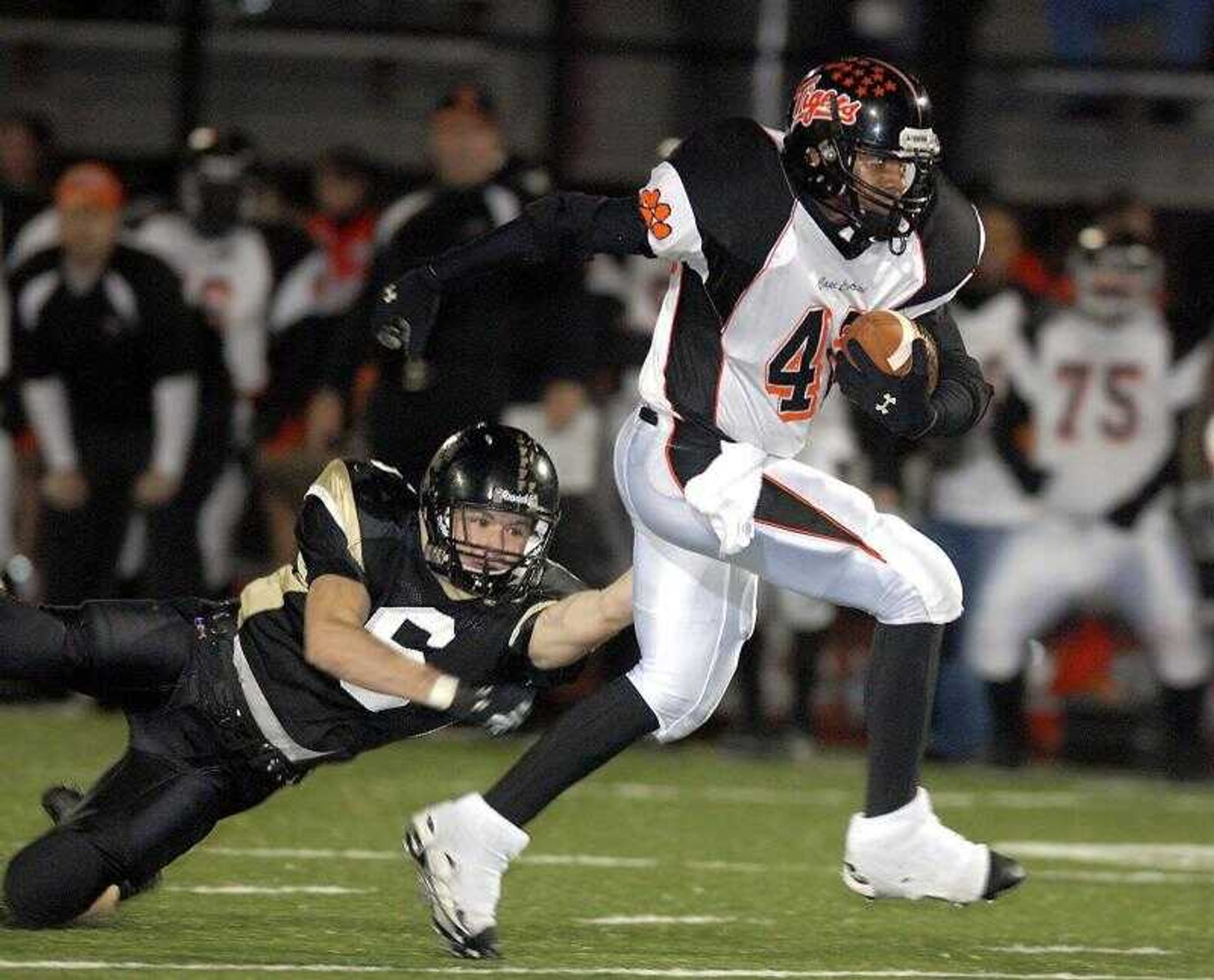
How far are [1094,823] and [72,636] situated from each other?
10.4 ft

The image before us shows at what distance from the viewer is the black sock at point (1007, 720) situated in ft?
26.9

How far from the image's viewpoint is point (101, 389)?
827 cm

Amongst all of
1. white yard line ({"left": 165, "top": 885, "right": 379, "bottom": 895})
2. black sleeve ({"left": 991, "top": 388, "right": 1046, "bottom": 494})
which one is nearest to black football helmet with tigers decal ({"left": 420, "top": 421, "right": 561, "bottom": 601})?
white yard line ({"left": 165, "top": 885, "right": 379, "bottom": 895})

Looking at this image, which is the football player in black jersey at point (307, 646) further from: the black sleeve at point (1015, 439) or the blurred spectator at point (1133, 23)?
the blurred spectator at point (1133, 23)

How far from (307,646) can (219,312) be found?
13.0ft

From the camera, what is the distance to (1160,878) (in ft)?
20.4

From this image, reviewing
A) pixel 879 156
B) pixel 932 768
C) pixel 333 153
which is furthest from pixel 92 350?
pixel 879 156

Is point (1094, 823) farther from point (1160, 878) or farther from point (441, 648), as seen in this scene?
point (441, 648)

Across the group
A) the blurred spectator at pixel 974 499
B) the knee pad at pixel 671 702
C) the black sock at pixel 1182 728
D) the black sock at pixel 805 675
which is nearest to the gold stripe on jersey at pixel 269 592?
the knee pad at pixel 671 702

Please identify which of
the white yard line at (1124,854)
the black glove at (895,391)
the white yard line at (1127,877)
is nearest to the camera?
the black glove at (895,391)

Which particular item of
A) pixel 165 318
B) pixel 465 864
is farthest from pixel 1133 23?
pixel 465 864

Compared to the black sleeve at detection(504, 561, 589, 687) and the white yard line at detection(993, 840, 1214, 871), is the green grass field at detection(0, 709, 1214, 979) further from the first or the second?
the black sleeve at detection(504, 561, 589, 687)

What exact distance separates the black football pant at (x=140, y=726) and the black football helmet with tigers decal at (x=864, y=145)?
4.40 feet

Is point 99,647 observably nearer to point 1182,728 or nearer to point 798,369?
point 798,369
